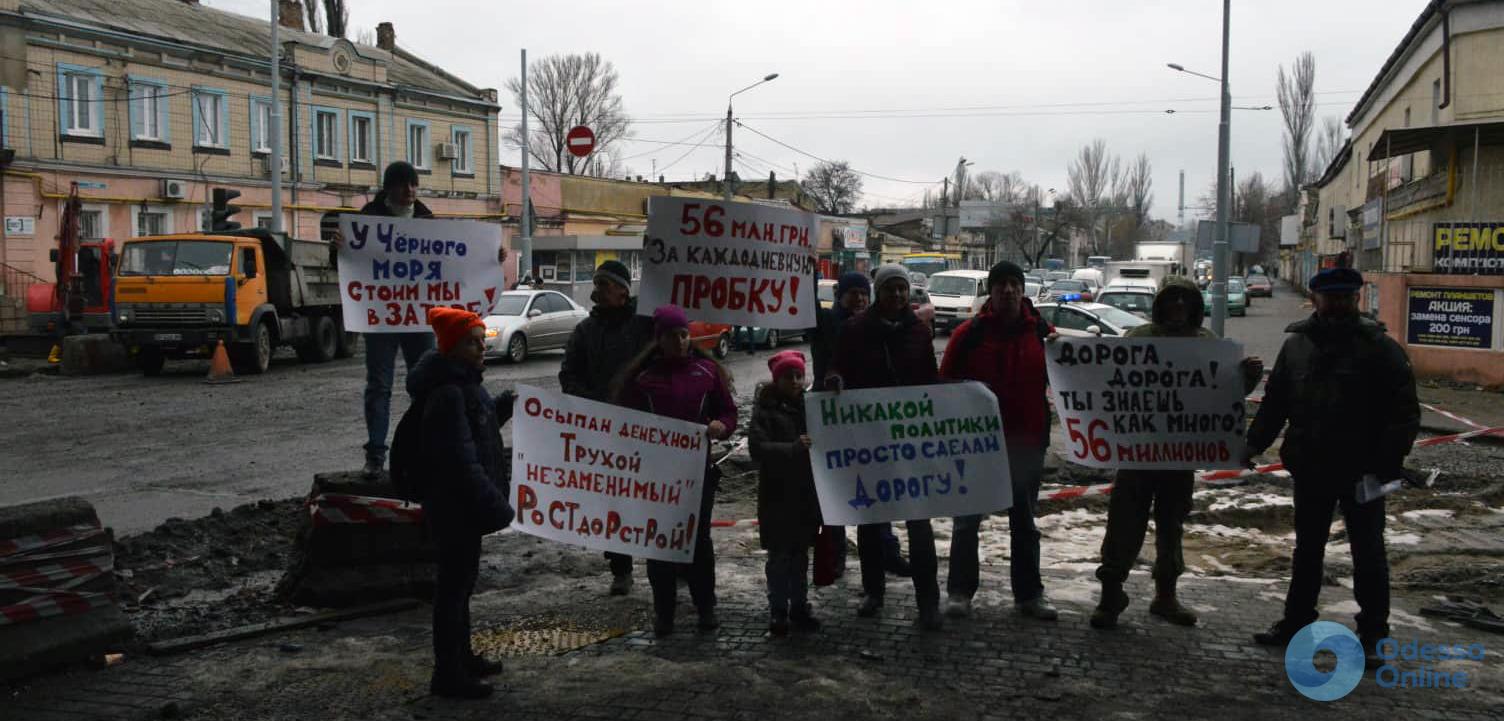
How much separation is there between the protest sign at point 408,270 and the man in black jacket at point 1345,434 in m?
4.90

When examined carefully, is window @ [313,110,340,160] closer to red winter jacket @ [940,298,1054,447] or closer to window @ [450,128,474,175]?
window @ [450,128,474,175]

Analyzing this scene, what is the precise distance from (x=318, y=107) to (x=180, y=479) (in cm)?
2997

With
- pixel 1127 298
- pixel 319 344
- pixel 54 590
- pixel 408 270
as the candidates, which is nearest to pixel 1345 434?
pixel 408 270

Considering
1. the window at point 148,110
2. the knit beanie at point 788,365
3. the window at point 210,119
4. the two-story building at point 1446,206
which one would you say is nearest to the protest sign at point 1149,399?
the knit beanie at point 788,365

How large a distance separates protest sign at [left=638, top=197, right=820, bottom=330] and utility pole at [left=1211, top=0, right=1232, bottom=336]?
20433 mm

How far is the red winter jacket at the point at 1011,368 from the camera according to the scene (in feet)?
21.3

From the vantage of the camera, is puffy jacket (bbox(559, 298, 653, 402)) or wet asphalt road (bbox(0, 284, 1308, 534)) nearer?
puffy jacket (bbox(559, 298, 653, 402))

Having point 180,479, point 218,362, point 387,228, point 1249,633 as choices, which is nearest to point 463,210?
point 218,362

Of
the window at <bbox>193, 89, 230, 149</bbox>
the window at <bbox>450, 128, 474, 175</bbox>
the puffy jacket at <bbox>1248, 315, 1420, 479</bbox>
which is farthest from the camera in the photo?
the window at <bbox>450, 128, 474, 175</bbox>

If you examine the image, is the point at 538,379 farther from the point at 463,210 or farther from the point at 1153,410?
the point at 463,210

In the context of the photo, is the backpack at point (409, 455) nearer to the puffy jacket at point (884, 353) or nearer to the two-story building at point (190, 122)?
the puffy jacket at point (884, 353)

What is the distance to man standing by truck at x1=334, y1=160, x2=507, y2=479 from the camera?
7.64 metres

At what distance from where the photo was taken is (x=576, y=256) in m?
42.5

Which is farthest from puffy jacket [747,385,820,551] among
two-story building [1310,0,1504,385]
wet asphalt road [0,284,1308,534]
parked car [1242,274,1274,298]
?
parked car [1242,274,1274,298]
